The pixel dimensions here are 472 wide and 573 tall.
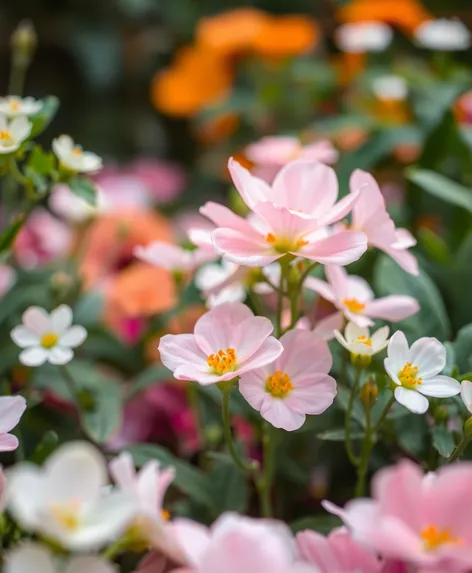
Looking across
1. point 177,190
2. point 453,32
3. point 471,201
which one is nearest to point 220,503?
point 471,201

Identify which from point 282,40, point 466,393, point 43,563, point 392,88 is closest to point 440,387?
point 466,393

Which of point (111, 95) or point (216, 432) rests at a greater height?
point (216, 432)

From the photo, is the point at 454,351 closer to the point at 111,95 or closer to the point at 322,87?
the point at 322,87

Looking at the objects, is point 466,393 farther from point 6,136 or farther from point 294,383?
point 6,136

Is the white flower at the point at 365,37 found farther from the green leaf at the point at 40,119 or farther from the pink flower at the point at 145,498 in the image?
the pink flower at the point at 145,498

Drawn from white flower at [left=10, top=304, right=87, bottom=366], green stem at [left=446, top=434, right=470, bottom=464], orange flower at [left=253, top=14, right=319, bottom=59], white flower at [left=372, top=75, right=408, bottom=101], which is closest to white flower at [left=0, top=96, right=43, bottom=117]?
white flower at [left=10, top=304, right=87, bottom=366]

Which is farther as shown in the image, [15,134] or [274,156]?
[274,156]
